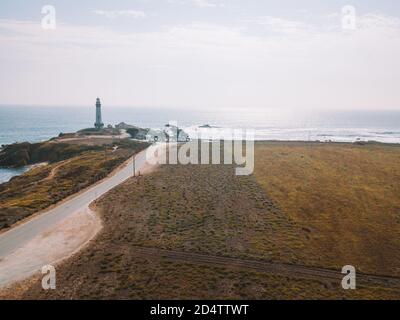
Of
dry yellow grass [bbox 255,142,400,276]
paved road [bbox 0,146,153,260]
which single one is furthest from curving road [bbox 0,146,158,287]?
dry yellow grass [bbox 255,142,400,276]

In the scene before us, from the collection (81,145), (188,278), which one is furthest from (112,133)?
(188,278)

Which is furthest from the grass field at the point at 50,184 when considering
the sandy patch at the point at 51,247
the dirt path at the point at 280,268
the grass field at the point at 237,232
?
the dirt path at the point at 280,268

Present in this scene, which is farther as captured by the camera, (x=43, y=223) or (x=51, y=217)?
(x=51, y=217)

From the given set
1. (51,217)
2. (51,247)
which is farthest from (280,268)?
(51,217)

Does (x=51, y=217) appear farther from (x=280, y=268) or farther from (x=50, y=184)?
(x=280, y=268)

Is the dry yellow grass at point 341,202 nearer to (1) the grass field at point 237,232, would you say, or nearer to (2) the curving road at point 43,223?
(1) the grass field at point 237,232
